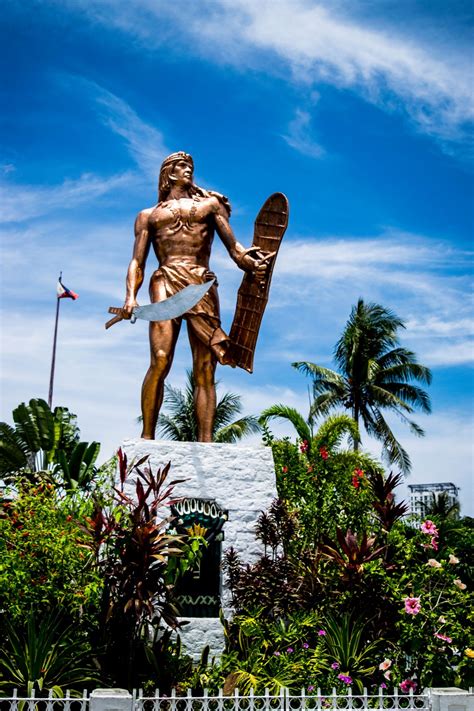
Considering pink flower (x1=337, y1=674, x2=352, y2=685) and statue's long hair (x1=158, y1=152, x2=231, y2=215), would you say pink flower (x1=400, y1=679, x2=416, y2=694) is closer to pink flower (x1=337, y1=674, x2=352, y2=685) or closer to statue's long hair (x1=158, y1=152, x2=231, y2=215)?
pink flower (x1=337, y1=674, x2=352, y2=685)

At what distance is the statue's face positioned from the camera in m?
9.10

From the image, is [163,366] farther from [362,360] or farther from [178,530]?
[362,360]

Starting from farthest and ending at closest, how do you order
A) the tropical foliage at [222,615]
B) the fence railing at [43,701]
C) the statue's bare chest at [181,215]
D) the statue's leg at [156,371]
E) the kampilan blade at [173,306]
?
the statue's bare chest at [181,215] < the statue's leg at [156,371] < the kampilan blade at [173,306] < the tropical foliage at [222,615] < the fence railing at [43,701]

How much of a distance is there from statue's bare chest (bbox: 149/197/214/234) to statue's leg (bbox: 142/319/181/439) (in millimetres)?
1100

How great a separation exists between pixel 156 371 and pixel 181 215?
1779 mm

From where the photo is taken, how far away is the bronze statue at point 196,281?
28.1 feet

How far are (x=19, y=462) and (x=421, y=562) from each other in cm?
1195

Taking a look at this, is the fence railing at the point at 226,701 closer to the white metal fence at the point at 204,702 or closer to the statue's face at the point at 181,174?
the white metal fence at the point at 204,702

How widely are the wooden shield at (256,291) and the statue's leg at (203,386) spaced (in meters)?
0.31

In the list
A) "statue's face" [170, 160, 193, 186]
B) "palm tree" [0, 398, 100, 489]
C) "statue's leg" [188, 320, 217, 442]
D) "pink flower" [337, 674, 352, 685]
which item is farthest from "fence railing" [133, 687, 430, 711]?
"palm tree" [0, 398, 100, 489]

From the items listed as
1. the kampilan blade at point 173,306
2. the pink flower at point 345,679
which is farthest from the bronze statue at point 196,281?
the pink flower at point 345,679

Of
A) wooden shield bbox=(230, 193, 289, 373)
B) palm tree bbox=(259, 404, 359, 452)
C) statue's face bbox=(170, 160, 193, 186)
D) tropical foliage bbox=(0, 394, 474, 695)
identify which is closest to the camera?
tropical foliage bbox=(0, 394, 474, 695)

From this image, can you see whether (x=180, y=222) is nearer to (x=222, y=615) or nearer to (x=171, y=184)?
(x=171, y=184)

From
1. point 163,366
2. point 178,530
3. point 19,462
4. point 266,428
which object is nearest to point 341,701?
point 178,530
